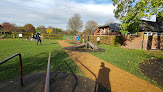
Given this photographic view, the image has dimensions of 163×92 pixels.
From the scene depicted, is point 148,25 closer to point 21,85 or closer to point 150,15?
point 150,15

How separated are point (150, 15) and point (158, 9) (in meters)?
0.66

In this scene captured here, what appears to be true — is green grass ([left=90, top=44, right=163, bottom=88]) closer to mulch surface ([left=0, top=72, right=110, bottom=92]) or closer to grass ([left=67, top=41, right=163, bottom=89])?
grass ([left=67, top=41, right=163, bottom=89])

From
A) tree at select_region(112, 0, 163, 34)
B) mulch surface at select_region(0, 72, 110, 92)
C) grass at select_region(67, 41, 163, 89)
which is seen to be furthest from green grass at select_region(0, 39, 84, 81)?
tree at select_region(112, 0, 163, 34)

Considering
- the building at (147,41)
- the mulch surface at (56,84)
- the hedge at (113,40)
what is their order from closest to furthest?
the mulch surface at (56,84), the building at (147,41), the hedge at (113,40)

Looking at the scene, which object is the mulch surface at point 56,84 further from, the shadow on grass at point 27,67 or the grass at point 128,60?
the grass at point 128,60

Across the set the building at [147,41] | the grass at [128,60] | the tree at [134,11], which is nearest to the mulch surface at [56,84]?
the grass at [128,60]

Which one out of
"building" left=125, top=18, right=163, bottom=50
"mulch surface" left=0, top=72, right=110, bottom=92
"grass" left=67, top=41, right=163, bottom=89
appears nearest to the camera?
"mulch surface" left=0, top=72, right=110, bottom=92

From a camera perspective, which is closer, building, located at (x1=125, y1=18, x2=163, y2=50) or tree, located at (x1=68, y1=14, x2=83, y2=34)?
building, located at (x1=125, y1=18, x2=163, y2=50)

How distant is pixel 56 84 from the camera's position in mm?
2883

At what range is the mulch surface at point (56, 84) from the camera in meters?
2.61

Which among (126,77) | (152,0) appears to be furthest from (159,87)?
(152,0)

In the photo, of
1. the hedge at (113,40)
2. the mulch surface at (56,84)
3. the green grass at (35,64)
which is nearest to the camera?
the mulch surface at (56,84)

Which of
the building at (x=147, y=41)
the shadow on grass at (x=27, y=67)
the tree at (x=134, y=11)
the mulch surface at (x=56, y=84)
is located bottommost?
the mulch surface at (x=56, y=84)

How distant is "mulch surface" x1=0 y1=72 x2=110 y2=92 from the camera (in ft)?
8.56
